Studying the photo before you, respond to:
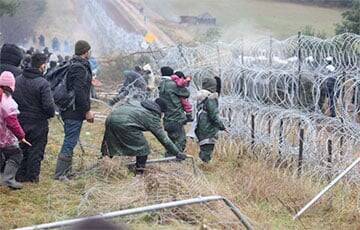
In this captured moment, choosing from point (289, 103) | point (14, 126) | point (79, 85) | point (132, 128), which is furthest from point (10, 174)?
point (289, 103)

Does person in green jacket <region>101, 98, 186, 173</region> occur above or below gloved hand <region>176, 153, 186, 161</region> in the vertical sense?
above

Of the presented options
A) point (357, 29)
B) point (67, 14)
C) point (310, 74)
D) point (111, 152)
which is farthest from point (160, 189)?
point (67, 14)

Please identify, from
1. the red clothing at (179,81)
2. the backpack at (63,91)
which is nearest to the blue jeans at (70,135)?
the backpack at (63,91)

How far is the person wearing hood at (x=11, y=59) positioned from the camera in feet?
24.0

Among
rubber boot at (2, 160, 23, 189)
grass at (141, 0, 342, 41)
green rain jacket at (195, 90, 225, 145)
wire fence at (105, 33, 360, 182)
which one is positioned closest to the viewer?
rubber boot at (2, 160, 23, 189)

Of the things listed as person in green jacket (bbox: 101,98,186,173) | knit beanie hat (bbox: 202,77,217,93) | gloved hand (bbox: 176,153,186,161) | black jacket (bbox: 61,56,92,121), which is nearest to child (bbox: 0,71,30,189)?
black jacket (bbox: 61,56,92,121)

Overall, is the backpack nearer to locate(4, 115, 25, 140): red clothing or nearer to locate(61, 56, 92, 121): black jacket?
locate(61, 56, 92, 121): black jacket

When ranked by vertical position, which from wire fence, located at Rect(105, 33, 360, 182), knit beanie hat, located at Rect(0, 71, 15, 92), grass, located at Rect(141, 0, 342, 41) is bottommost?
grass, located at Rect(141, 0, 342, 41)

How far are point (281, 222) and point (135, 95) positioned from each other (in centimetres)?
607

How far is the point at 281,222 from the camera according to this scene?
6246 mm

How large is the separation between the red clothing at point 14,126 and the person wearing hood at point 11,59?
1.29 m

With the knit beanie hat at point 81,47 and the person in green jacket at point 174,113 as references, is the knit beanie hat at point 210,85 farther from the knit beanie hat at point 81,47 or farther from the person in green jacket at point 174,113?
the knit beanie hat at point 81,47

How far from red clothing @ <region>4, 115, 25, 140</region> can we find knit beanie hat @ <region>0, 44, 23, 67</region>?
1500 millimetres

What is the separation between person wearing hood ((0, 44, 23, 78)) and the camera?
7328 millimetres
